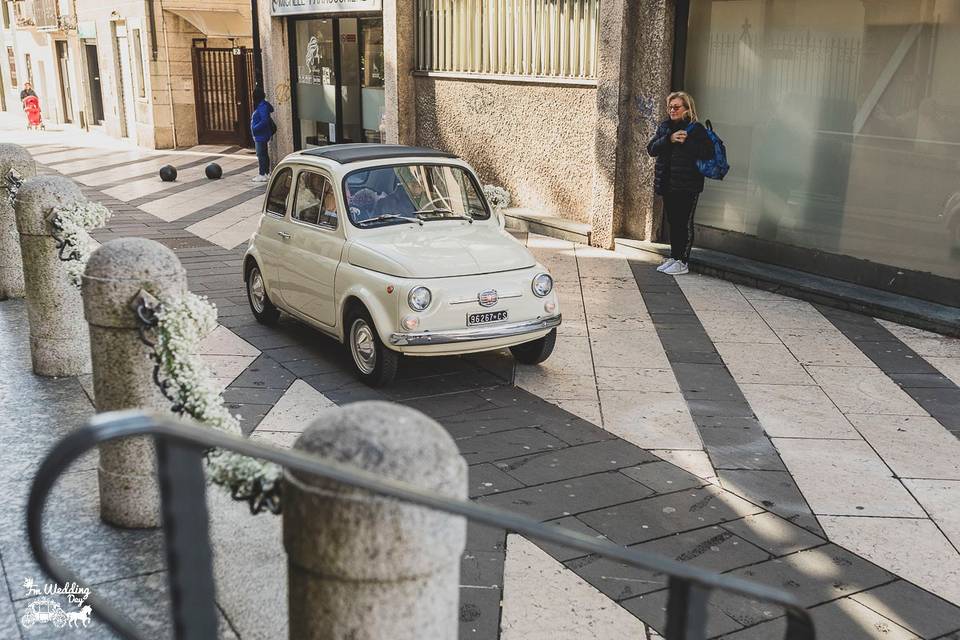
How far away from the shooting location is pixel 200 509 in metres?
2.04

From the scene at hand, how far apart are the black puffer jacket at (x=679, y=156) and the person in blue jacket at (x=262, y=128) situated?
408 inches

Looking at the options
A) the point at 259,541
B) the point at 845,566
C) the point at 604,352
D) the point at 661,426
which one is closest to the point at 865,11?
the point at 604,352

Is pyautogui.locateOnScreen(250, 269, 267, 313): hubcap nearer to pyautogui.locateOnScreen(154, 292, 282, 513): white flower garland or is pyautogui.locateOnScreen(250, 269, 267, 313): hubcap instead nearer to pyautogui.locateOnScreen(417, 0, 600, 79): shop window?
pyautogui.locateOnScreen(154, 292, 282, 513): white flower garland

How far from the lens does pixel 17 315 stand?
8867 mm

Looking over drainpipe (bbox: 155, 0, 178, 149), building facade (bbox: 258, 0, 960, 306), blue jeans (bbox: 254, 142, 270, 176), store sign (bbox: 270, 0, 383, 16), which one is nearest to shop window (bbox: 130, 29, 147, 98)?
drainpipe (bbox: 155, 0, 178, 149)

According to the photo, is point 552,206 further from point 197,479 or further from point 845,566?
point 197,479

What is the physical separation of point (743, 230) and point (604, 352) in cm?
429

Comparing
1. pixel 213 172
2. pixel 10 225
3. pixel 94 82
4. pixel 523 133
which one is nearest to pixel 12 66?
pixel 94 82

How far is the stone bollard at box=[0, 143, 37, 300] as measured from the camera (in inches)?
356

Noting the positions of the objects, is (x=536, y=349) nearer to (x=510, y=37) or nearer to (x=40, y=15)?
(x=510, y=37)

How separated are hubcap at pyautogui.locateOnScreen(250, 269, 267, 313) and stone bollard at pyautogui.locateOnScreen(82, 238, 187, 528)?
162 inches

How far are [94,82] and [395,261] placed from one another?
29.4 meters

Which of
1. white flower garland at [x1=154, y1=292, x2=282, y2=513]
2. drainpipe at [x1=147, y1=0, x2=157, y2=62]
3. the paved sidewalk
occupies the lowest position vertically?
the paved sidewalk

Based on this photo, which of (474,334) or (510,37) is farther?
(510,37)
